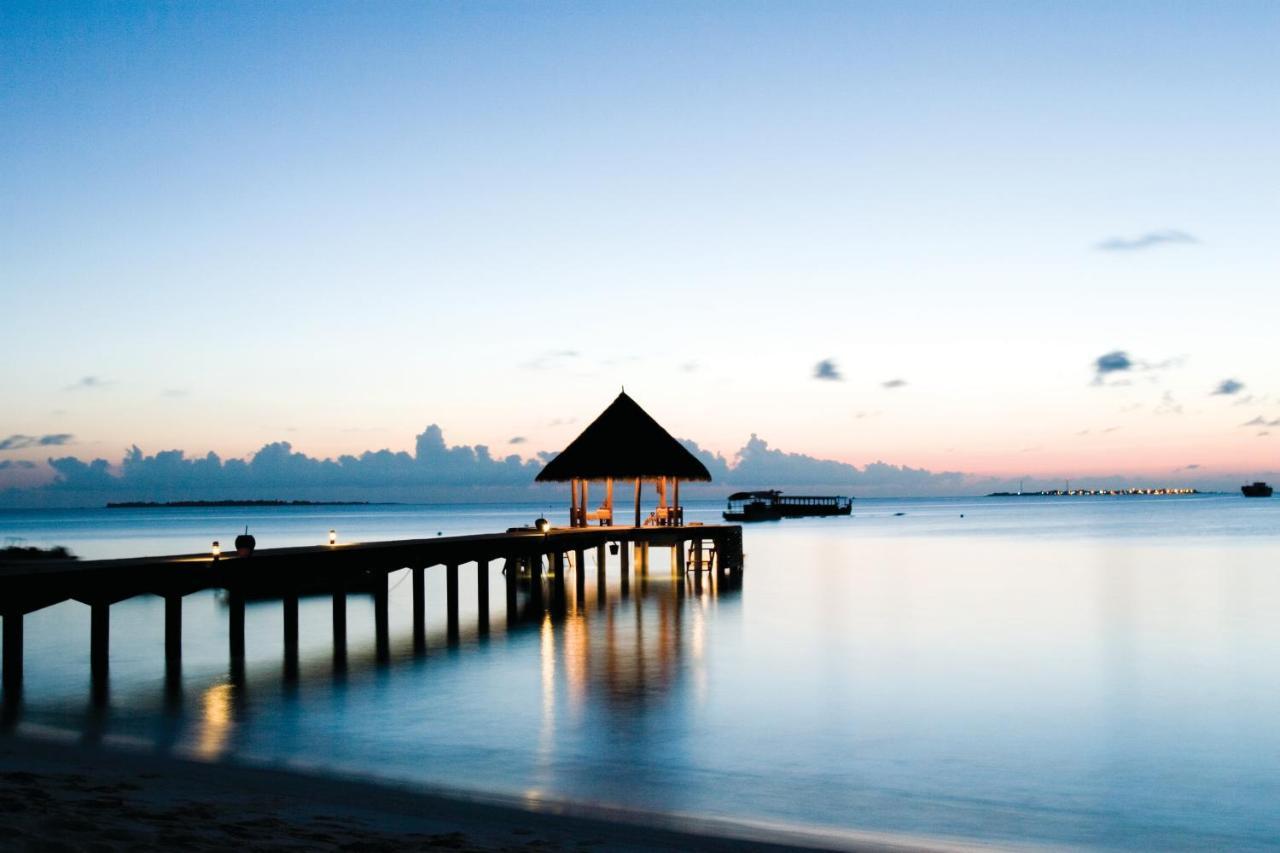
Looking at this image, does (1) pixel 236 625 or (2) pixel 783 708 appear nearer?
(2) pixel 783 708

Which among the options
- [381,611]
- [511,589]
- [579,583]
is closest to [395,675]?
[381,611]

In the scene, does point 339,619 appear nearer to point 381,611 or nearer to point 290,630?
point 381,611

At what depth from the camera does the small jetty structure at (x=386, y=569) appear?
13.9 meters

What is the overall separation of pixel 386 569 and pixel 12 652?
20.2 feet

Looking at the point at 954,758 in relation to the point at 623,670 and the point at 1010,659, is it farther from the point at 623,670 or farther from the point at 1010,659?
the point at 1010,659

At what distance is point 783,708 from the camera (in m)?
13.9

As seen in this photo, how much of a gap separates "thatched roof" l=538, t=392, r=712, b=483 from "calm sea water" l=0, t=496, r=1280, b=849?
4.89m

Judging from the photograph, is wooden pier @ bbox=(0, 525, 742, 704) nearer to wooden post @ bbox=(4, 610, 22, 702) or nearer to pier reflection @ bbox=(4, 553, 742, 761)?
wooden post @ bbox=(4, 610, 22, 702)

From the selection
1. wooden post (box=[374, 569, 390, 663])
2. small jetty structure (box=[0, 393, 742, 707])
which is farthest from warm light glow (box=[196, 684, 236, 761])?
wooden post (box=[374, 569, 390, 663])

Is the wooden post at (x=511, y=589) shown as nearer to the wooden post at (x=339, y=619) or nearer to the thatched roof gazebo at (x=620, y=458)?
the thatched roof gazebo at (x=620, y=458)

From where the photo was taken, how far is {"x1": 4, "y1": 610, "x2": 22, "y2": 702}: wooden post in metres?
13.8

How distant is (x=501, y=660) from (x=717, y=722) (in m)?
5.33

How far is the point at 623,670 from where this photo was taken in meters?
16.3

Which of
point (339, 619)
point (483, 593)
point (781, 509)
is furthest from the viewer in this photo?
point (781, 509)
